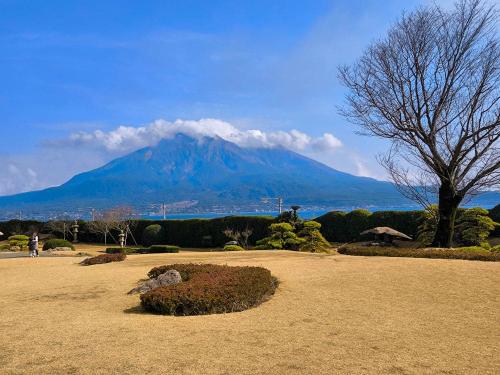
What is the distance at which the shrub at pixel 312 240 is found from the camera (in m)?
23.7

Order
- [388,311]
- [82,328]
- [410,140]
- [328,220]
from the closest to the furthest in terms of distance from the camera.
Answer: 1. [82,328]
2. [388,311]
3. [410,140]
4. [328,220]

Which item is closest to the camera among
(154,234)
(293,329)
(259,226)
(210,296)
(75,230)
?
(293,329)

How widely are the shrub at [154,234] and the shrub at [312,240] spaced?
16.1 metres

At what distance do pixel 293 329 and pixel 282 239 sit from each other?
59.3 ft

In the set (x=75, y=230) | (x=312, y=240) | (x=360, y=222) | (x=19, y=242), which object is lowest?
(x=19, y=242)

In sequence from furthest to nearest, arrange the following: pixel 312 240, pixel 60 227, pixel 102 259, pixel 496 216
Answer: pixel 60 227 < pixel 496 216 < pixel 312 240 < pixel 102 259

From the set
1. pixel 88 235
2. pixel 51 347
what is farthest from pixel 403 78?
pixel 88 235

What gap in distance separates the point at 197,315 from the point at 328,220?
23616mm

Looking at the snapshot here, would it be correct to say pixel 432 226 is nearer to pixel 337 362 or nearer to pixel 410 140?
pixel 410 140

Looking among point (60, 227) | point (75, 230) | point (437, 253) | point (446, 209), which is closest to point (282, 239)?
point (446, 209)

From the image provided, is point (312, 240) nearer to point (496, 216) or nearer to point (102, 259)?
point (496, 216)

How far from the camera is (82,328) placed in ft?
24.8

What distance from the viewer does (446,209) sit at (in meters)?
18.4

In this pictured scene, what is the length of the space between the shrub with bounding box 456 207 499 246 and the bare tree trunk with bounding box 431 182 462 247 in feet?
18.6
